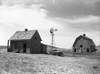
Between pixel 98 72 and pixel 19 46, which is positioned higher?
pixel 19 46

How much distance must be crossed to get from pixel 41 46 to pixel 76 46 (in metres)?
19.8

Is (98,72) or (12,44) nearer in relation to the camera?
(98,72)

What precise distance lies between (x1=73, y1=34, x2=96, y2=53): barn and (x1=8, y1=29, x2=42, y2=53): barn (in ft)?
67.4

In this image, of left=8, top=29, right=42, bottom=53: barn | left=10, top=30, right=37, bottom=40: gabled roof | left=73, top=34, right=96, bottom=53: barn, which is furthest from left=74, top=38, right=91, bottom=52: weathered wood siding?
left=10, top=30, right=37, bottom=40: gabled roof

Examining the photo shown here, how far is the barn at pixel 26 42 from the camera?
4042cm

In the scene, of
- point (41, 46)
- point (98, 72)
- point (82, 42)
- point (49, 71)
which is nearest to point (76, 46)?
point (82, 42)

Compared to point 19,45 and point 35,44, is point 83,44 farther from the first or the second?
point 19,45

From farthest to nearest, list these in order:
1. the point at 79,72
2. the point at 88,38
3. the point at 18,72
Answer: the point at 88,38
the point at 79,72
the point at 18,72

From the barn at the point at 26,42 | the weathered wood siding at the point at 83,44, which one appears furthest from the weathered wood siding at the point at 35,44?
the weathered wood siding at the point at 83,44

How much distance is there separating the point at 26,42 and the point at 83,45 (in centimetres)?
2575

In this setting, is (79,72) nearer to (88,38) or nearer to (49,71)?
(49,71)

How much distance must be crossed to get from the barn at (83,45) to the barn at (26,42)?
20539 millimetres

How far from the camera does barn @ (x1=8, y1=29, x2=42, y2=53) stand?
133 ft

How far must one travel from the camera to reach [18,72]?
1550cm
